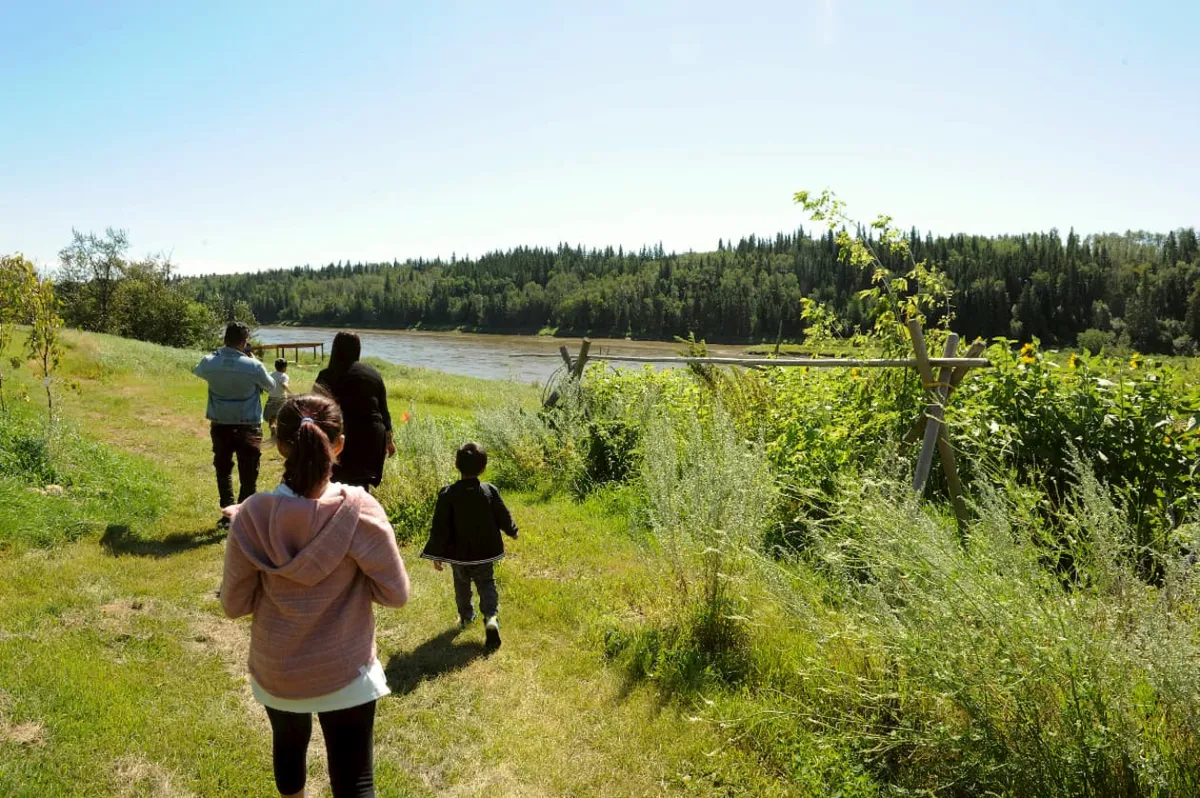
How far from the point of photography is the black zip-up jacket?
186 inches

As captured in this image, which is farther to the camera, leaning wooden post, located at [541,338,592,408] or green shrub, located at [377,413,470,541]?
leaning wooden post, located at [541,338,592,408]

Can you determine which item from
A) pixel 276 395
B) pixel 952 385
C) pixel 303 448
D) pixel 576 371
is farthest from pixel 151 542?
pixel 952 385

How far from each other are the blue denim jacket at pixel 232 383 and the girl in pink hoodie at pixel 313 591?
162 inches

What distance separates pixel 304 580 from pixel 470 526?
7.69 ft

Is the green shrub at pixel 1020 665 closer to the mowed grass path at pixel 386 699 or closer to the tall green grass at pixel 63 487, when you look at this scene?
the mowed grass path at pixel 386 699

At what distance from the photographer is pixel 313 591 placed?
2.45 meters

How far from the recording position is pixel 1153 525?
4.53 m

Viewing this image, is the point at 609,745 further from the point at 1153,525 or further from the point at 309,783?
the point at 1153,525

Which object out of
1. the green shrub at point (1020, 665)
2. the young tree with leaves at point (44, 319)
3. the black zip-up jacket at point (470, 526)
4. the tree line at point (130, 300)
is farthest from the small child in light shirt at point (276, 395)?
the tree line at point (130, 300)

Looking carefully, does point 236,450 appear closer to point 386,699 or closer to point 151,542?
point 151,542

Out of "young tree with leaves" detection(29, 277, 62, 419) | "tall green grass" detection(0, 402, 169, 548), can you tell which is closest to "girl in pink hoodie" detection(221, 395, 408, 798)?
"tall green grass" detection(0, 402, 169, 548)

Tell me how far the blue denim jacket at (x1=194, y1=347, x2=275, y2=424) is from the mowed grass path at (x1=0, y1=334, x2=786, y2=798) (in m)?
1.20

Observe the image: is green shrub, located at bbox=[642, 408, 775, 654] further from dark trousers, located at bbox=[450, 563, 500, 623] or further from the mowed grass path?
dark trousers, located at bbox=[450, 563, 500, 623]

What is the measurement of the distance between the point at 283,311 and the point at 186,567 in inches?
6361
